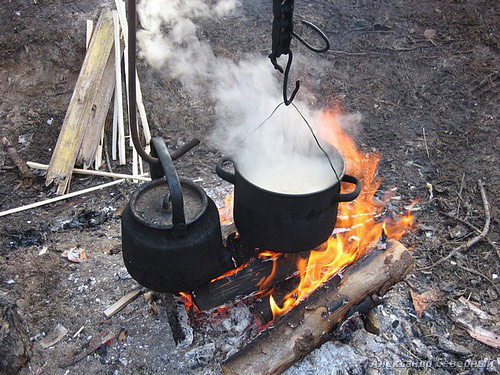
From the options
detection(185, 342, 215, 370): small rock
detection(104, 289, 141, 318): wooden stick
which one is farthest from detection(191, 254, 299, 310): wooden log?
detection(104, 289, 141, 318): wooden stick

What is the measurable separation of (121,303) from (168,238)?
1110mm

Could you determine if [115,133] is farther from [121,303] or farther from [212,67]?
[121,303]

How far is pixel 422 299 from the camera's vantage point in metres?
3.37

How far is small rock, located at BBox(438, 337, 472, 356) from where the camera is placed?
10.1 ft

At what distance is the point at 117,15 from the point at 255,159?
3082 mm

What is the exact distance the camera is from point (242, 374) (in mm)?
2566

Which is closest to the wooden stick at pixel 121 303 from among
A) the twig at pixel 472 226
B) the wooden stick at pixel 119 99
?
the wooden stick at pixel 119 99

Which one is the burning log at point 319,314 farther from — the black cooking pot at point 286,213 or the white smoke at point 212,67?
the white smoke at point 212,67

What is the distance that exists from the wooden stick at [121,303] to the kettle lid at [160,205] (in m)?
1.04

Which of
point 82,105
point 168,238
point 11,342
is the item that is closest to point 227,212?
point 168,238

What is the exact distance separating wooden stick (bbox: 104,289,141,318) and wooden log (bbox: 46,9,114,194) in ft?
4.99

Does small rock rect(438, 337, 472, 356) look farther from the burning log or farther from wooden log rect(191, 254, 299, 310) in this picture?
wooden log rect(191, 254, 299, 310)

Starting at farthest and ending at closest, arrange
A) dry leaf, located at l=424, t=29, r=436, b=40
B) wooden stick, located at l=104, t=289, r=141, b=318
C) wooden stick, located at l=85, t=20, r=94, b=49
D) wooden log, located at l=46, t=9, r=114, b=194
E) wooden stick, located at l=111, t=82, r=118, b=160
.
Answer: dry leaf, located at l=424, t=29, r=436, b=40
wooden stick, located at l=85, t=20, r=94, b=49
wooden stick, located at l=111, t=82, r=118, b=160
wooden log, located at l=46, t=9, r=114, b=194
wooden stick, located at l=104, t=289, r=141, b=318

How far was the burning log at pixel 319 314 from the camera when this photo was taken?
8.66 feet
